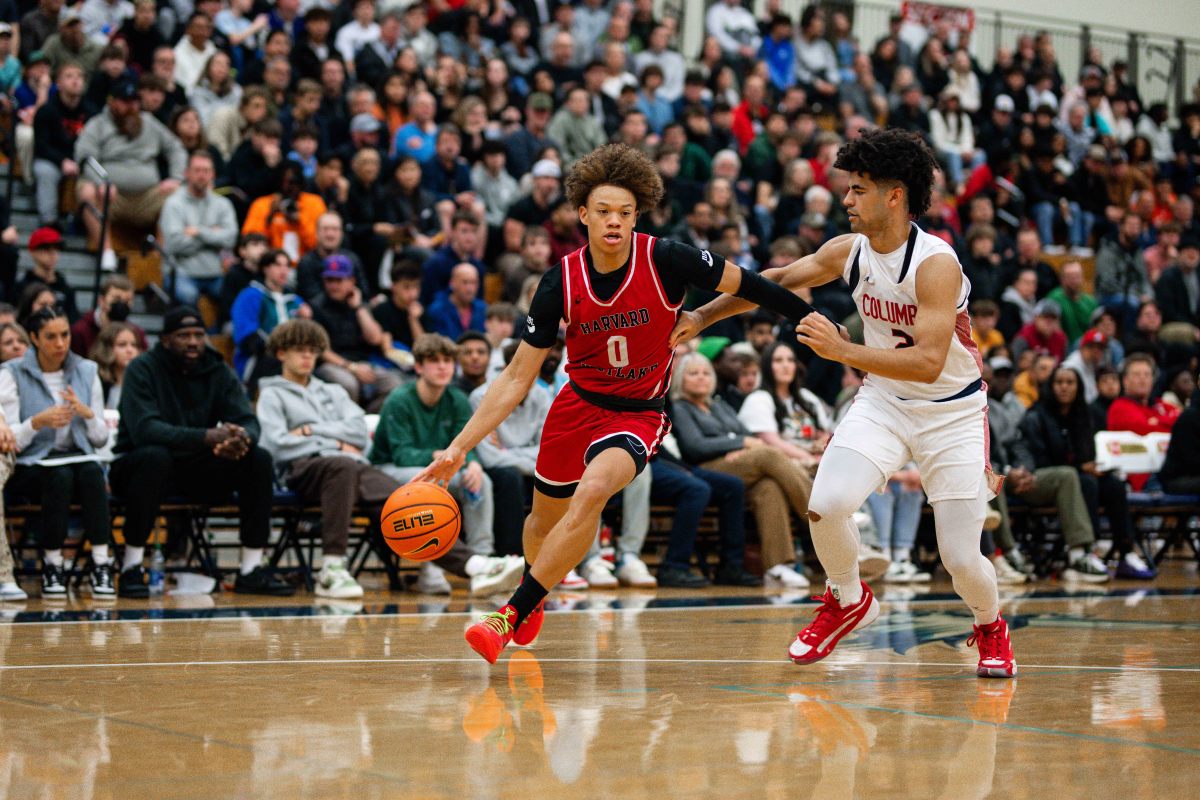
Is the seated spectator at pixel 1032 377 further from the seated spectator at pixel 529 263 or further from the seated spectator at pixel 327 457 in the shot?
the seated spectator at pixel 327 457

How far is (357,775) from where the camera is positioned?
140 inches

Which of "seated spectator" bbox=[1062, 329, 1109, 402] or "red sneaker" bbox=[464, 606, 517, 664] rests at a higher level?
"seated spectator" bbox=[1062, 329, 1109, 402]

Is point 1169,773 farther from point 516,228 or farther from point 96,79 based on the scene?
point 96,79

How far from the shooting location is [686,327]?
5.86 metres

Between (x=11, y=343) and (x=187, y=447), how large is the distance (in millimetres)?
1355

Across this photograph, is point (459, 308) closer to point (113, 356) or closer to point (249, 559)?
point (113, 356)

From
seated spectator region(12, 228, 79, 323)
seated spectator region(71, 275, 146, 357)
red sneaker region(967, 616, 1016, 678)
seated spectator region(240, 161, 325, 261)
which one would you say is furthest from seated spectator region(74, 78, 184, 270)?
red sneaker region(967, 616, 1016, 678)

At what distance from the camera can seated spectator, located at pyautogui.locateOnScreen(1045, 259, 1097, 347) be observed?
15836 millimetres

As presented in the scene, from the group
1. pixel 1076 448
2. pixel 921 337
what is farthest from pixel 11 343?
pixel 1076 448

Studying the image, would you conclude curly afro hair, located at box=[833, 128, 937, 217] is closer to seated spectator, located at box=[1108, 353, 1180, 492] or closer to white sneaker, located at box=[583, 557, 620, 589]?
white sneaker, located at box=[583, 557, 620, 589]

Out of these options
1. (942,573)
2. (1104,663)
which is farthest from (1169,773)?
(942,573)

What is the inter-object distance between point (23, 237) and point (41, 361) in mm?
3714

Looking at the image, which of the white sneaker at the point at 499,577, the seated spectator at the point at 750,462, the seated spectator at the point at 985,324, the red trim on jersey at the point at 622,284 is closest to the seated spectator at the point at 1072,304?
the seated spectator at the point at 985,324

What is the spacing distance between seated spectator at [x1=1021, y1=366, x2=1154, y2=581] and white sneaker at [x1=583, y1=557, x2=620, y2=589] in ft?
12.9
